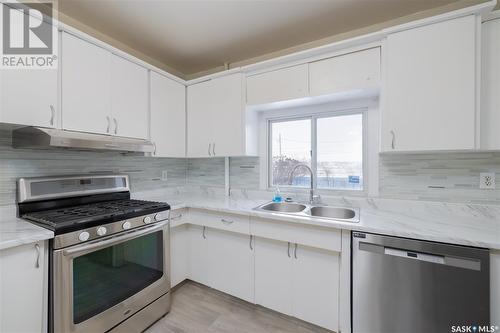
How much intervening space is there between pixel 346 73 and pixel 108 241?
2.08 metres

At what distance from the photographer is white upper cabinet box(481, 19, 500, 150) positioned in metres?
1.33

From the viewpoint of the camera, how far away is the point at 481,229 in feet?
4.11

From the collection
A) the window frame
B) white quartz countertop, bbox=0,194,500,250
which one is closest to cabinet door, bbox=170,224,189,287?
white quartz countertop, bbox=0,194,500,250

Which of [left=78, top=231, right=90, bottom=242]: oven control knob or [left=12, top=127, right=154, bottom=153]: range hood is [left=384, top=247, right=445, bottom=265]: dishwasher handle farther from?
[left=12, top=127, right=154, bottom=153]: range hood

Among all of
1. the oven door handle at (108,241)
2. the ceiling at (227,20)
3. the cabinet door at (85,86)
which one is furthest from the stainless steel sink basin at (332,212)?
the cabinet door at (85,86)

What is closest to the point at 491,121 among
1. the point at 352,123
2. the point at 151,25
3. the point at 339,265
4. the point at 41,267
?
the point at 352,123

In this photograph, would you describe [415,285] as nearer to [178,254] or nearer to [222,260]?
[222,260]

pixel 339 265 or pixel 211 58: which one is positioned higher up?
pixel 211 58

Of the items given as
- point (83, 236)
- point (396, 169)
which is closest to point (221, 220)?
point (83, 236)

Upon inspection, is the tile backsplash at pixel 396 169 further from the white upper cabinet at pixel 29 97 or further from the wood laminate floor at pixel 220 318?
the wood laminate floor at pixel 220 318

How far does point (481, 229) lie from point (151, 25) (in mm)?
2845

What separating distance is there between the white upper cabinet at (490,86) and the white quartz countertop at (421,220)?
1.62ft

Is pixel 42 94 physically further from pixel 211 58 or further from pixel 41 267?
Result: pixel 211 58

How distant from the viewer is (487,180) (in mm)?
1509
